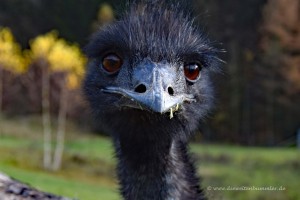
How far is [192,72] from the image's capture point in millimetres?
2814

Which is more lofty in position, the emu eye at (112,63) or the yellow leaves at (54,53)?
the yellow leaves at (54,53)

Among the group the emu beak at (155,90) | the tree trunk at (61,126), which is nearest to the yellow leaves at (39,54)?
the tree trunk at (61,126)

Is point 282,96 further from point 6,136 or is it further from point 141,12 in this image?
point 141,12

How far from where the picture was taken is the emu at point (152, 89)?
8.64ft

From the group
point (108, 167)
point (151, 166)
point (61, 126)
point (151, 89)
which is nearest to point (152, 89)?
point (151, 89)

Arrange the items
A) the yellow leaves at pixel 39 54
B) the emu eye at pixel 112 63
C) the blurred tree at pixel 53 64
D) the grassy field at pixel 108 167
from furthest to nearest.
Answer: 1. the yellow leaves at pixel 39 54
2. the blurred tree at pixel 53 64
3. the grassy field at pixel 108 167
4. the emu eye at pixel 112 63

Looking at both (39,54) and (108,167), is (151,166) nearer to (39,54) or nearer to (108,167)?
(108,167)

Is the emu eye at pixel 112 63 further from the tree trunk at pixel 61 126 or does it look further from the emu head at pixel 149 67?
the tree trunk at pixel 61 126

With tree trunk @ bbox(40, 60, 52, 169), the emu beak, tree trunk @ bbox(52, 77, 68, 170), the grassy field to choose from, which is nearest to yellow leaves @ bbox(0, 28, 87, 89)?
tree trunk @ bbox(40, 60, 52, 169)

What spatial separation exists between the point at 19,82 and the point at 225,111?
8.61 m

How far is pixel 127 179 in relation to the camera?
117 inches

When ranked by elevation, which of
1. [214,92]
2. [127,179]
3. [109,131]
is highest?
[214,92]

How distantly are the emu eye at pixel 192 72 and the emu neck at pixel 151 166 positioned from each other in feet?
0.78

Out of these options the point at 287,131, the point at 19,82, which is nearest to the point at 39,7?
the point at 19,82
